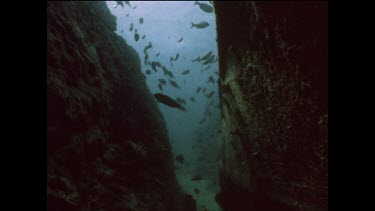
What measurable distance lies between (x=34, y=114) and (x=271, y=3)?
296 centimetres

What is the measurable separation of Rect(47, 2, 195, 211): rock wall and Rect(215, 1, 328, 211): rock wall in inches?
98.9

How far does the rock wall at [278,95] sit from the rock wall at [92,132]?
2512mm

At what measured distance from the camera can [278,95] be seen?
14.6 feet

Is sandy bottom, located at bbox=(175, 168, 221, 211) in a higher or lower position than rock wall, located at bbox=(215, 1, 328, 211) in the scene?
lower

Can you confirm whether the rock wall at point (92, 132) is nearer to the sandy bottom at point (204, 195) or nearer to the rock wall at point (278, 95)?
the rock wall at point (278, 95)

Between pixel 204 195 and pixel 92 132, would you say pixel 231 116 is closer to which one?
pixel 92 132

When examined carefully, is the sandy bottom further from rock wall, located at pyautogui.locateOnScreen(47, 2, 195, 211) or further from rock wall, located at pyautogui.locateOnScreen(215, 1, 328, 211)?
rock wall, located at pyautogui.locateOnScreen(215, 1, 328, 211)

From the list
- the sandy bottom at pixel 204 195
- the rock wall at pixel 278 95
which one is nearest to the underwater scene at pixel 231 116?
the rock wall at pixel 278 95

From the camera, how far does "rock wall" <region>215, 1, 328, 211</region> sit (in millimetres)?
3412

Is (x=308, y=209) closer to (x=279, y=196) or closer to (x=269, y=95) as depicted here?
(x=279, y=196)

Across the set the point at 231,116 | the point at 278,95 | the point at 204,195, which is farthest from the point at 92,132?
the point at 204,195

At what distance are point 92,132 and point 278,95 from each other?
3593mm

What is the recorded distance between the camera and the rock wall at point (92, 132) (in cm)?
439

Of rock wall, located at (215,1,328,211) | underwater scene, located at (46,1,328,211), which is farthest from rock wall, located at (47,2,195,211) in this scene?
rock wall, located at (215,1,328,211)
